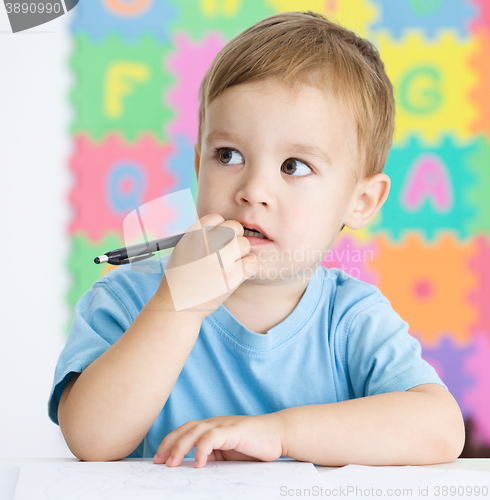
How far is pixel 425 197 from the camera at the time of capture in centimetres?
210

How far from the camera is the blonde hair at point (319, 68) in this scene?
28.3 inches

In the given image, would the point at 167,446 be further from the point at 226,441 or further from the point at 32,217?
the point at 32,217

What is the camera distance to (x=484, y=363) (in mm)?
2092

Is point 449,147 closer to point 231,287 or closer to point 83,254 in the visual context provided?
point 83,254

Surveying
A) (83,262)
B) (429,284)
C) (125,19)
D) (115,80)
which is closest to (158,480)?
(83,262)

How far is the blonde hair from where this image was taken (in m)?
0.72

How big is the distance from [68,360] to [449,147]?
1.89m

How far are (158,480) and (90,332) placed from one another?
0.84 ft

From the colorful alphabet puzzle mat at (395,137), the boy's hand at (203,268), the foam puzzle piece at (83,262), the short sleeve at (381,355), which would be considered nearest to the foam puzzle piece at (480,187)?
the colorful alphabet puzzle mat at (395,137)

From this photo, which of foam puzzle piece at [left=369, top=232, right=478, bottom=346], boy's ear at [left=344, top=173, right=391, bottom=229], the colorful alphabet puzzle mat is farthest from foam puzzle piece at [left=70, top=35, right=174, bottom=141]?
boy's ear at [left=344, top=173, right=391, bottom=229]

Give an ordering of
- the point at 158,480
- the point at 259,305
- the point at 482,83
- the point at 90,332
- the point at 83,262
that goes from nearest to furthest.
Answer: the point at 158,480
the point at 90,332
the point at 259,305
the point at 83,262
the point at 482,83

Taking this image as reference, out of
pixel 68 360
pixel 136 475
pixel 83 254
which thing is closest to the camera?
pixel 136 475

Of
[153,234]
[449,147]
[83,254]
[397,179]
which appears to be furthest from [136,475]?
[449,147]

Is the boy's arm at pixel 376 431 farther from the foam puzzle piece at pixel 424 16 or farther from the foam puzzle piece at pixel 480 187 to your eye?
the foam puzzle piece at pixel 424 16
